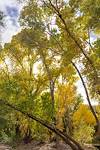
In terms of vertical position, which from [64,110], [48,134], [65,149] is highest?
[64,110]

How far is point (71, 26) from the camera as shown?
897 inches

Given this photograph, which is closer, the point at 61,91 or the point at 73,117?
the point at 61,91

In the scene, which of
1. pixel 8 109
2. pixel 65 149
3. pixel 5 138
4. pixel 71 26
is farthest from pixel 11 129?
pixel 71 26

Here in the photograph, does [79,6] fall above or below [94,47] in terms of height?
above

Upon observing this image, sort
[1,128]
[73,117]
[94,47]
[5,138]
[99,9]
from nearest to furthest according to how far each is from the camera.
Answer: [99,9] → [94,47] → [1,128] → [5,138] → [73,117]

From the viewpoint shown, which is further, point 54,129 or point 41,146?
point 41,146

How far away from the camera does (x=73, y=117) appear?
49781mm

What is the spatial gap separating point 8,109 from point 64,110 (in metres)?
15.8

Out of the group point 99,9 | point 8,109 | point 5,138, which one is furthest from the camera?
point 5,138

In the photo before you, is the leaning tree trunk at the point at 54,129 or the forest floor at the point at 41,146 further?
the forest floor at the point at 41,146

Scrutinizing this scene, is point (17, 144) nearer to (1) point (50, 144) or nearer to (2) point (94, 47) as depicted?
(1) point (50, 144)

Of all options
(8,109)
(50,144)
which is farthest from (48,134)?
(8,109)

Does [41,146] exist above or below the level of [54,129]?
above

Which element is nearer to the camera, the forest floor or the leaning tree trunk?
the leaning tree trunk
